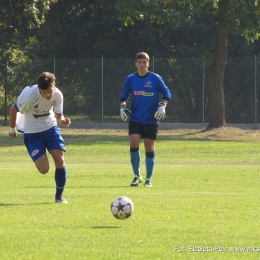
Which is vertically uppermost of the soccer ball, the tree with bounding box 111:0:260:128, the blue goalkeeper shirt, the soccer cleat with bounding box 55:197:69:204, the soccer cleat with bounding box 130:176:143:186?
the tree with bounding box 111:0:260:128

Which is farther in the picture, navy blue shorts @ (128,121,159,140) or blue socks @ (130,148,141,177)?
blue socks @ (130,148,141,177)

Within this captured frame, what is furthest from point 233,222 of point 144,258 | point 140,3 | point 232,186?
point 140,3

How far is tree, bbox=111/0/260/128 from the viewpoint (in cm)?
2861

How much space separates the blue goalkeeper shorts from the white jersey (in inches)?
2.7

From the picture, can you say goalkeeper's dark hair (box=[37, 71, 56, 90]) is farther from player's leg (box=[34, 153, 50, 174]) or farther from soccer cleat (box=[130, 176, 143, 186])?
soccer cleat (box=[130, 176, 143, 186])

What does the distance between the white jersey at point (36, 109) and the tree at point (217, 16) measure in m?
17.8

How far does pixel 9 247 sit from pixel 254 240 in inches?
90.2

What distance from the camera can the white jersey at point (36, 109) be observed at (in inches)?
417

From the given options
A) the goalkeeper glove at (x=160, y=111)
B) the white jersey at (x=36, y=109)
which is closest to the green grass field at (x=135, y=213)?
the white jersey at (x=36, y=109)

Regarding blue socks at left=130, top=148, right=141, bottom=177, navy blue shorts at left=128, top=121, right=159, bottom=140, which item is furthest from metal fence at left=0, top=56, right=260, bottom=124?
navy blue shorts at left=128, top=121, right=159, bottom=140

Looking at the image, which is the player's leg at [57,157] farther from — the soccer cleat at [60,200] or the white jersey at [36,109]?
the white jersey at [36,109]

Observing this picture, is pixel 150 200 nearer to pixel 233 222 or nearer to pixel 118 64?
pixel 233 222

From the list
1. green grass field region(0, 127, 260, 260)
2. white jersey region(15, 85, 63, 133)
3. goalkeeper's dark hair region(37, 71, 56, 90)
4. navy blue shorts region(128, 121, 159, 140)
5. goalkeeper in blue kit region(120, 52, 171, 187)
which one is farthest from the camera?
navy blue shorts region(128, 121, 159, 140)

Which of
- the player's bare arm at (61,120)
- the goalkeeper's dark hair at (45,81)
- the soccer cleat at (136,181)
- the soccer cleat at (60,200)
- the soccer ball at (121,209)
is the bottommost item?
the soccer cleat at (136,181)
